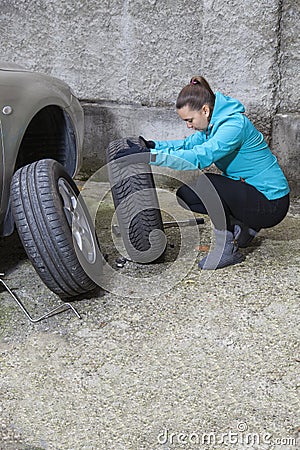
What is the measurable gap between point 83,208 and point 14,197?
0.50 m

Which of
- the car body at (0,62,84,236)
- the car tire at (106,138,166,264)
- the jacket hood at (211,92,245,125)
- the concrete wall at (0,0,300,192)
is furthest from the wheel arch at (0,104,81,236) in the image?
the concrete wall at (0,0,300,192)

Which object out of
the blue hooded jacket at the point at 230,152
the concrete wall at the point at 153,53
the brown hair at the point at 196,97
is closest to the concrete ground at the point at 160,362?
the blue hooded jacket at the point at 230,152

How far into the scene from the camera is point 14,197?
3.33m

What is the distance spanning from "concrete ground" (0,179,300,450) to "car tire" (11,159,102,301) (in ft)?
0.64

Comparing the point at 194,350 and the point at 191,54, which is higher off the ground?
the point at 191,54

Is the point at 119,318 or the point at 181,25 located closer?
the point at 119,318

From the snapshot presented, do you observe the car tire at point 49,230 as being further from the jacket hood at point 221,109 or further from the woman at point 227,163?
the jacket hood at point 221,109

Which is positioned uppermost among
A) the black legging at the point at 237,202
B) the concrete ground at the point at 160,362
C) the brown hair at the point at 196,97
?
the brown hair at the point at 196,97

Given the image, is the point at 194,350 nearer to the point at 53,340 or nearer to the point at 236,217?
the point at 53,340

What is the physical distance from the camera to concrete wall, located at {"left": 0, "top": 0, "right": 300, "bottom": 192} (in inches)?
202

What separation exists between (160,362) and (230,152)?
1.39 meters

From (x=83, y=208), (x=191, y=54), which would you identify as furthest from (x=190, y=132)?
(x=83, y=208)

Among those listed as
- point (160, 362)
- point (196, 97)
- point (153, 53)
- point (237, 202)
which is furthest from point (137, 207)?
point (153, 53)

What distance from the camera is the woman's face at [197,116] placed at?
3768mm
